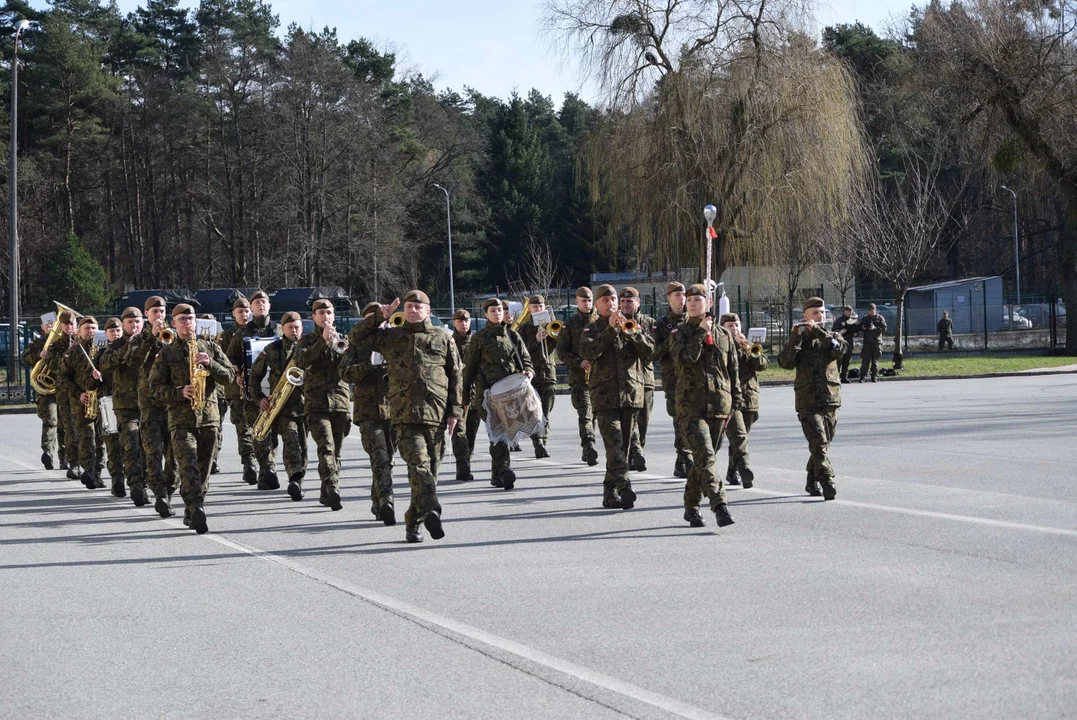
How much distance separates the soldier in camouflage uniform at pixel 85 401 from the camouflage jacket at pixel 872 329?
806 inches

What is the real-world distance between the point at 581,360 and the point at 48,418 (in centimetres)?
786

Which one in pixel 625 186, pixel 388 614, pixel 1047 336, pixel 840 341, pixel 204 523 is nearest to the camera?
pixel 388 614

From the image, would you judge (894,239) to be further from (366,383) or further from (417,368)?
(417,368)

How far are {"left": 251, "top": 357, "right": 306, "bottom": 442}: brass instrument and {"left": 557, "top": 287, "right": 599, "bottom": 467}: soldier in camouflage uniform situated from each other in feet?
9.63

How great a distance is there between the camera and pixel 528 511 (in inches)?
449

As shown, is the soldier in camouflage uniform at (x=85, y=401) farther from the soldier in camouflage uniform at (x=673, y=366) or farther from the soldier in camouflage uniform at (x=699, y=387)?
the soldier in camouflage uniform at (x=699, y=387)

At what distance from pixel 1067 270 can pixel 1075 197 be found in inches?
101

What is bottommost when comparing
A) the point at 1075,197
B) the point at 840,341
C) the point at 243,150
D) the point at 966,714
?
the point at 966,714

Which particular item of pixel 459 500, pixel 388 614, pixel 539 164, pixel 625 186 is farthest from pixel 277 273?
pixel 388 614

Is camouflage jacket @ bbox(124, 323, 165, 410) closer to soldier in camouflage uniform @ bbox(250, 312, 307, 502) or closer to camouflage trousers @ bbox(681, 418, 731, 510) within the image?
soldier in camouflage uniform @ bbox(250, 312, 307, 502)

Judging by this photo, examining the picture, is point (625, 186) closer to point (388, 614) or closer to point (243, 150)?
point (388, 614)

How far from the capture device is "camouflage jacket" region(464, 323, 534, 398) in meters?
13.4

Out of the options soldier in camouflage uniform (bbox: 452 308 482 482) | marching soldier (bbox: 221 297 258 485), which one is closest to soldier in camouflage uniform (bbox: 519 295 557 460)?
soldier in camouflage uniform (bbox: 452 308 482 482)

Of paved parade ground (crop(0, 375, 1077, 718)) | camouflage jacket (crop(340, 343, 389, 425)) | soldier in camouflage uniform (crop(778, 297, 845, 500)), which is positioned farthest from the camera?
soldier in camouflage uniform (crop(778, 297, 845, 500))
